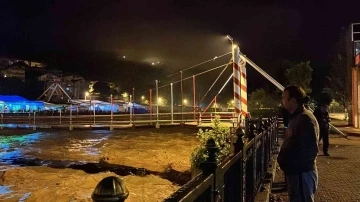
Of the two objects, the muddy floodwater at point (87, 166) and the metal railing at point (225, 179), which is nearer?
the metal railing at point (225, 179)

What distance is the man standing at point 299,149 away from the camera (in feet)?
13.5

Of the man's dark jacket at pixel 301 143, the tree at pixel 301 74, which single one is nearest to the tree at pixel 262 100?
the tree at pixel 301 74

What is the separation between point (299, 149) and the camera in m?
4.14

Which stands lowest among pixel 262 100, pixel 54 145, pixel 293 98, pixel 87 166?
pixel 87 166

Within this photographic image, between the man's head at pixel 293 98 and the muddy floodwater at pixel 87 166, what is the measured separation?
234 inches

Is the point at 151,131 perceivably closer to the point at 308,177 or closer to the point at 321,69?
the point at 308,177

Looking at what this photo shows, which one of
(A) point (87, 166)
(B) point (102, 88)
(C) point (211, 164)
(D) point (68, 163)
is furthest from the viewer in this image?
(B) point (102, 88)

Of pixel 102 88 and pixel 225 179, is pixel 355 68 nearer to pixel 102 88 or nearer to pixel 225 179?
pixel 225 179

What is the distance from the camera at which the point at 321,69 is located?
48.8 meters

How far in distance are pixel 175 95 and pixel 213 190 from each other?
7180 cm

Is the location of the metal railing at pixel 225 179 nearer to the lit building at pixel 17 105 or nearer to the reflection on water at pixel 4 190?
the reflection on water at pixel 4 190

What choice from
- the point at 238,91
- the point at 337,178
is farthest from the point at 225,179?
the point at 238,91

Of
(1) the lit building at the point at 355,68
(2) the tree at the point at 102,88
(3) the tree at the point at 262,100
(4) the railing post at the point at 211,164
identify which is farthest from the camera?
(2) the tree at the point at 102,88

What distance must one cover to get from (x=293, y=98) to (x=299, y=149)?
22.7 inches
